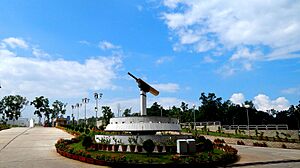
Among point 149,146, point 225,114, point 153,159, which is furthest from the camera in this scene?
point 225,114

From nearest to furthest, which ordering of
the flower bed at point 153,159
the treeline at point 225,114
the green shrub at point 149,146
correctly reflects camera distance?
the flower bed at point 153,159
the green shrub at point 149,146
the treeline at point 225,114

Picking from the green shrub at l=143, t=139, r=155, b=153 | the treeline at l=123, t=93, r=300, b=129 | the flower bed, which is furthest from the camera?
the treeline at l=123, t=93, r=300, b=129

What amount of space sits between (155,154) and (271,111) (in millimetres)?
77715

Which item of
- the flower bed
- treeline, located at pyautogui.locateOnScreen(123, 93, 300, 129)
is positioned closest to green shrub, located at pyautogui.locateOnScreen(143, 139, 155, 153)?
the flower bed

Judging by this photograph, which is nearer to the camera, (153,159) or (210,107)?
(153,159)

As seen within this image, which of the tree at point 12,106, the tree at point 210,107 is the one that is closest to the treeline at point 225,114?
the tree at point 210,107

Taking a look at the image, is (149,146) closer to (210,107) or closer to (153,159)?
(153,159)

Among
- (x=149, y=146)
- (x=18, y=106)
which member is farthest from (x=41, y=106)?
(x=149, y=146)

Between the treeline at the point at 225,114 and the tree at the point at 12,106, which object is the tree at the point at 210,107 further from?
the tree at the point at 12,106

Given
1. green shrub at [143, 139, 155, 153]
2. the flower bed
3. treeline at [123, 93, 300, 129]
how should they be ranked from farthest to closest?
treeline at [123, 93, 300, 129]
green shrub at [143, 139, 155, 153]
the flower bed

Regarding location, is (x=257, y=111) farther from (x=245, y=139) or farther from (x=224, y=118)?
(x=245, y=139)

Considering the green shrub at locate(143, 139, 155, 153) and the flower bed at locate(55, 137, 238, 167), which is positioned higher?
the green shrub at locate(143, 139, 155, 153)

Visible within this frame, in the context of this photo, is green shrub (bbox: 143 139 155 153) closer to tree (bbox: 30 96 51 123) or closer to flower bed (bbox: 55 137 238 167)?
flower bed (bbox: 55 137 238 167)

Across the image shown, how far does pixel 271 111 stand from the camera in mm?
85875
